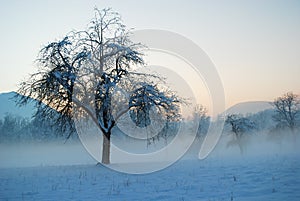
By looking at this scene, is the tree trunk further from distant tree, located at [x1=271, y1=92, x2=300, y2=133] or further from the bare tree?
distant tree, located at [x1=271, y1=92, x2=300, y2=133]

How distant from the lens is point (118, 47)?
762 inches

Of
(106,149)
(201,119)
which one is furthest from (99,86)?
(201,119)

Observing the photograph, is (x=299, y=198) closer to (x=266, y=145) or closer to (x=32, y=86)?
(x=32, y=86)

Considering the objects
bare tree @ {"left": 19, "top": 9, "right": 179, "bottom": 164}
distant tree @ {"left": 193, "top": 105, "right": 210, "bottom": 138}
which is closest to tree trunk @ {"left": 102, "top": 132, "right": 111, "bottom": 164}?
bare tree @ {"left": 19, "top": 9, "right": 179, "bottom": 164}

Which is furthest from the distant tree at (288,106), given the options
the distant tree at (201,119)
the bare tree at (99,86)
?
the bare tree at (99,86)

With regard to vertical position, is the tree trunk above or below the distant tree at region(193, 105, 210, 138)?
below

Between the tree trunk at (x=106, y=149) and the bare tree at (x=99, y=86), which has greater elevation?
the bare tree at (x=99, y=86)

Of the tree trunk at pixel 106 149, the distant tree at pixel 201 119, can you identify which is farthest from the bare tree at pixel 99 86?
the distant tree at pixel 201 119

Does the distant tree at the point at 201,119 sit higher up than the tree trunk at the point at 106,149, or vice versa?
the distant tree at the point at 201,119

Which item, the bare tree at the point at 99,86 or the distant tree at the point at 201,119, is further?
the distant tree at the point at 201,119

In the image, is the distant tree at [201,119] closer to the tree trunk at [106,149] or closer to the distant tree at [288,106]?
the distant tree at [288,106]

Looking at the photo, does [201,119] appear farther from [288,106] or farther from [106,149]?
[106,149]

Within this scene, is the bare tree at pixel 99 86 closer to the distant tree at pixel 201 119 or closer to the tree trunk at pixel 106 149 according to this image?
the tree trunk at pixel 106 149

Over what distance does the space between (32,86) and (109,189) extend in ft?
39.8
